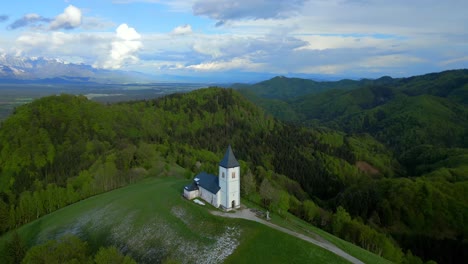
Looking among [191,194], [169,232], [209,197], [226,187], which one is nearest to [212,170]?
[191,194]

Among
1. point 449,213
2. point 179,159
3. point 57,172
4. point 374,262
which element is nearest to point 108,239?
point 374,262

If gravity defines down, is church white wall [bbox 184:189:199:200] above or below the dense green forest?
above

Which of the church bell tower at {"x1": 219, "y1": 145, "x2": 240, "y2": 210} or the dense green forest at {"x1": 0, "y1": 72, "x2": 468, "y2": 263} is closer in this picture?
the church bell tower at {"x1": 219, "y1": 145, "x2": 240, "y2": 210}

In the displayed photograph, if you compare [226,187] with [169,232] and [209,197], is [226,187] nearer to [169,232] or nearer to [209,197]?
[209,197]

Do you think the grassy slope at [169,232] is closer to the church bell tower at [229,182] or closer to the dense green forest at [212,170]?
the church bell tower at [229,182]

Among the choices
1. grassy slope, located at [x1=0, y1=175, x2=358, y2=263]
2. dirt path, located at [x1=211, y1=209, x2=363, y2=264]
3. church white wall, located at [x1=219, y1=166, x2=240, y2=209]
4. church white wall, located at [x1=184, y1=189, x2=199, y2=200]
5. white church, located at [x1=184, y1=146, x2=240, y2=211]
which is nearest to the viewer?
grassy slope, located at [x1=0, y1=175, x2=358, y2=263]

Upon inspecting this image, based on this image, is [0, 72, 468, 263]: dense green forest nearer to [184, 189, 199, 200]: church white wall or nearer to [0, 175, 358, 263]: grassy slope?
[184, 189, 199, 200]: church white wall

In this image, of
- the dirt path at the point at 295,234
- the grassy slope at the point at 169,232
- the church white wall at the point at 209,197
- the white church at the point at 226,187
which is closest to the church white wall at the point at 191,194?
the white church at the point at 226,187

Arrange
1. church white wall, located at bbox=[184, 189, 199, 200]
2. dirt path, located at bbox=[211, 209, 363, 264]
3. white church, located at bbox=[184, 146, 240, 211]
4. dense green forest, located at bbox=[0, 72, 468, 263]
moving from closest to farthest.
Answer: dirt path, located at bbox=[211, 209, 363, 264] < white church, located at bbox=[184, 146, 240, 211] < church white wall, located at bbox=[184, 189, 199, 200] < dense green forest, located at bbox=[0, 72, 468, 263]

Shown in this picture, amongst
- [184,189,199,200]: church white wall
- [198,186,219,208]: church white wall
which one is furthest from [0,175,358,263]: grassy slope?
[198,186,219,208]: church white wall
